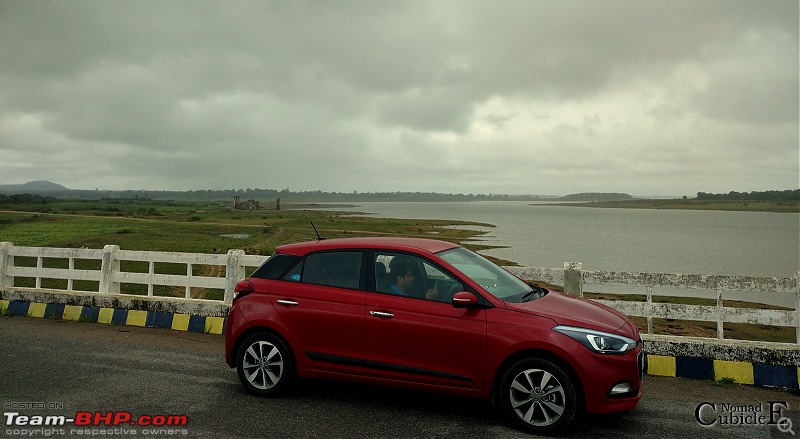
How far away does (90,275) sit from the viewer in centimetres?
1119

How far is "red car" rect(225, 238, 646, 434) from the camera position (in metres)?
5.22

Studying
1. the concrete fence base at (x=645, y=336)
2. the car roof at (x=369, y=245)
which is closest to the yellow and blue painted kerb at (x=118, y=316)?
Result: the concrete fence base at (x=645, y=336)

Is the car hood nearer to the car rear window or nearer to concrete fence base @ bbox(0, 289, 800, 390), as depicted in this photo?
concrete fence base @ bbox(0, 289, 800, 390)

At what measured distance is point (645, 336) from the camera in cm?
763

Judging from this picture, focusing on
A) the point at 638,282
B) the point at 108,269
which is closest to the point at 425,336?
the point at 638,282

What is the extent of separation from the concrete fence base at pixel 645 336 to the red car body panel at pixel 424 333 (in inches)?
83.6

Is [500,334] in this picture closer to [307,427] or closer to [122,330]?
[307,427]

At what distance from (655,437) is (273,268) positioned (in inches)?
161

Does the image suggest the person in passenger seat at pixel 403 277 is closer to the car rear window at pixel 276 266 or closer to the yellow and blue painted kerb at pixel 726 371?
the car rear window at pixel 276 266

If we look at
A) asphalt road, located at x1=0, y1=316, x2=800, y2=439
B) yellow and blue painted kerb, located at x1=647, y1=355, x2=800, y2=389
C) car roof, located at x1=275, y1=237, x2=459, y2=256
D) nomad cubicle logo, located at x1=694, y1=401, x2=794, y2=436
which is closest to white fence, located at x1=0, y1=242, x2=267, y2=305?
asphalt road, located at x1=0, y1=316, x2=800, y2=439

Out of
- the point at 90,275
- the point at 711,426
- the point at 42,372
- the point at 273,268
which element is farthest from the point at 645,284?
the point at 90,275

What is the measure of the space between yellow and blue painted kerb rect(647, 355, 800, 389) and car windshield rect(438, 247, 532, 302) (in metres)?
2.41

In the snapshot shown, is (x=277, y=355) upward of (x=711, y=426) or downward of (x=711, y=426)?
upward

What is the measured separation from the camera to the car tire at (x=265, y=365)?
20.3 feet
